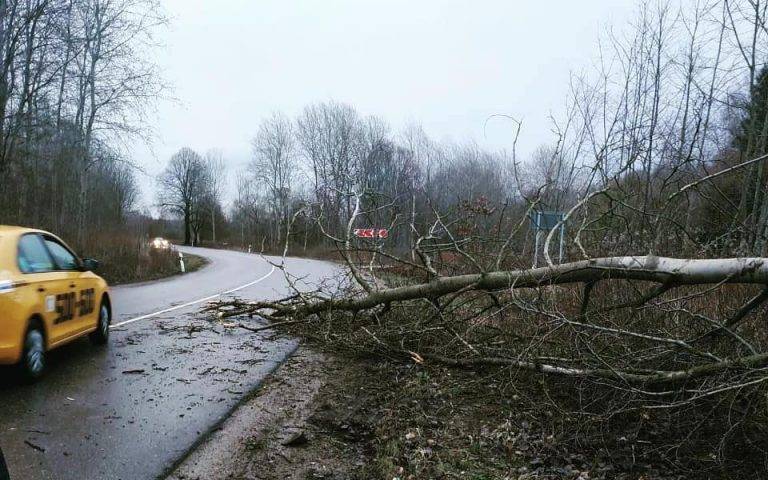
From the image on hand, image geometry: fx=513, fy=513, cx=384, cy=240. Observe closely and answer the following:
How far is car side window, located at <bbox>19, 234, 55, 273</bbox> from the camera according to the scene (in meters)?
5.28

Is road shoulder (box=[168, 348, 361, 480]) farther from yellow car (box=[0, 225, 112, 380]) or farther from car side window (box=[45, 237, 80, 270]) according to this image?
car side window (box=[45, 237, 80, 270])

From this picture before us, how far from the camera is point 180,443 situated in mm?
4016

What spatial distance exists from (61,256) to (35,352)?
159 centimetres

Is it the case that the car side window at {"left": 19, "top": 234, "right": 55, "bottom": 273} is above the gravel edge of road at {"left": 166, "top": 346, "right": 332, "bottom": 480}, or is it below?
above

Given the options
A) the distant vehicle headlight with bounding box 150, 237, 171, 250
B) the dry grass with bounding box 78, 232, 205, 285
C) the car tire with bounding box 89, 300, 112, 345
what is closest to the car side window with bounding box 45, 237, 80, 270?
the car tire with bounding box 89, 300, 112, 345

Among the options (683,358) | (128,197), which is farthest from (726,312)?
(128,197)

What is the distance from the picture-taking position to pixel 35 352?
16.9 ft

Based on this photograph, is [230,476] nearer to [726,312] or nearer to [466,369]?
[466,369]

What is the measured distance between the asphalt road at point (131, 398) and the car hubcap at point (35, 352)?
0.18 meters

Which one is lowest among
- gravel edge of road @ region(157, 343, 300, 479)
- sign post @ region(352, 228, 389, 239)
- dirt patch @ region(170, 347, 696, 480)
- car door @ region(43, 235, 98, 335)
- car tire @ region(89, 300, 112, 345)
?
dirt patch @ region(170, 347, 696, 480)

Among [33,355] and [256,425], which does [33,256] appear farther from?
Answer: [256,425]

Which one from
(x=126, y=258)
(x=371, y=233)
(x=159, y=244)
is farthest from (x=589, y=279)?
(x=159, y=244)

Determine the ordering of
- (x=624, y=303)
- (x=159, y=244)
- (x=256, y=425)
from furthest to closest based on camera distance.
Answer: (x=159, y=244) → (x=624, y=303) → (x=256, y=425)

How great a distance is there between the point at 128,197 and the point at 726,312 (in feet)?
268
